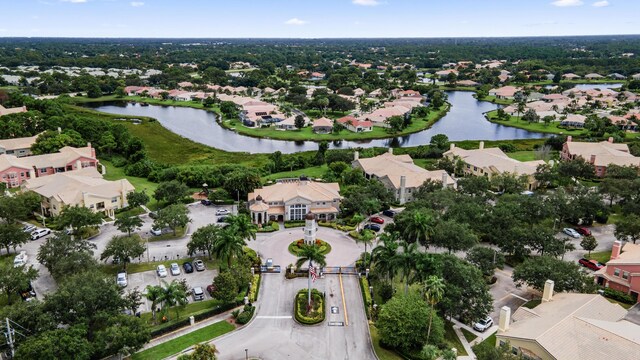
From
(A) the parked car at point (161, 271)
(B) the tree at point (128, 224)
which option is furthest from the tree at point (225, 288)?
(B) the tree at point (128, 224)

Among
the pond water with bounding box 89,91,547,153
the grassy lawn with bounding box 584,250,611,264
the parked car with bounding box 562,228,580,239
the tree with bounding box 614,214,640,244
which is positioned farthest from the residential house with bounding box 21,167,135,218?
the tree with bounding box 614,214,640,244

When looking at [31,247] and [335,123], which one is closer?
[31,247]

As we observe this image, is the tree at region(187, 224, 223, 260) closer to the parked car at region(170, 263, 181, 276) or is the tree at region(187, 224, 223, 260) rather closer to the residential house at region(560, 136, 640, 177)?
the parked car at region(170, 263, 181, 276)

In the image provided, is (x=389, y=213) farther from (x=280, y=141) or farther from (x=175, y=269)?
(x=280, y=141)

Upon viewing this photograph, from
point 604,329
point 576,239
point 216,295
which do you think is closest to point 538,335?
point 604,329

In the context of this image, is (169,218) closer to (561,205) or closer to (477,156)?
(561,205)

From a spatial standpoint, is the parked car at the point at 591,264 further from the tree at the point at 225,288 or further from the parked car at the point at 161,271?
the parked car at the point at 161,271

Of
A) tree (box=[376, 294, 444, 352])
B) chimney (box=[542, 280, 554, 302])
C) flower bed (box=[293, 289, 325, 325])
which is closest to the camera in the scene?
tree (box=[376, 294, 444, 352])
